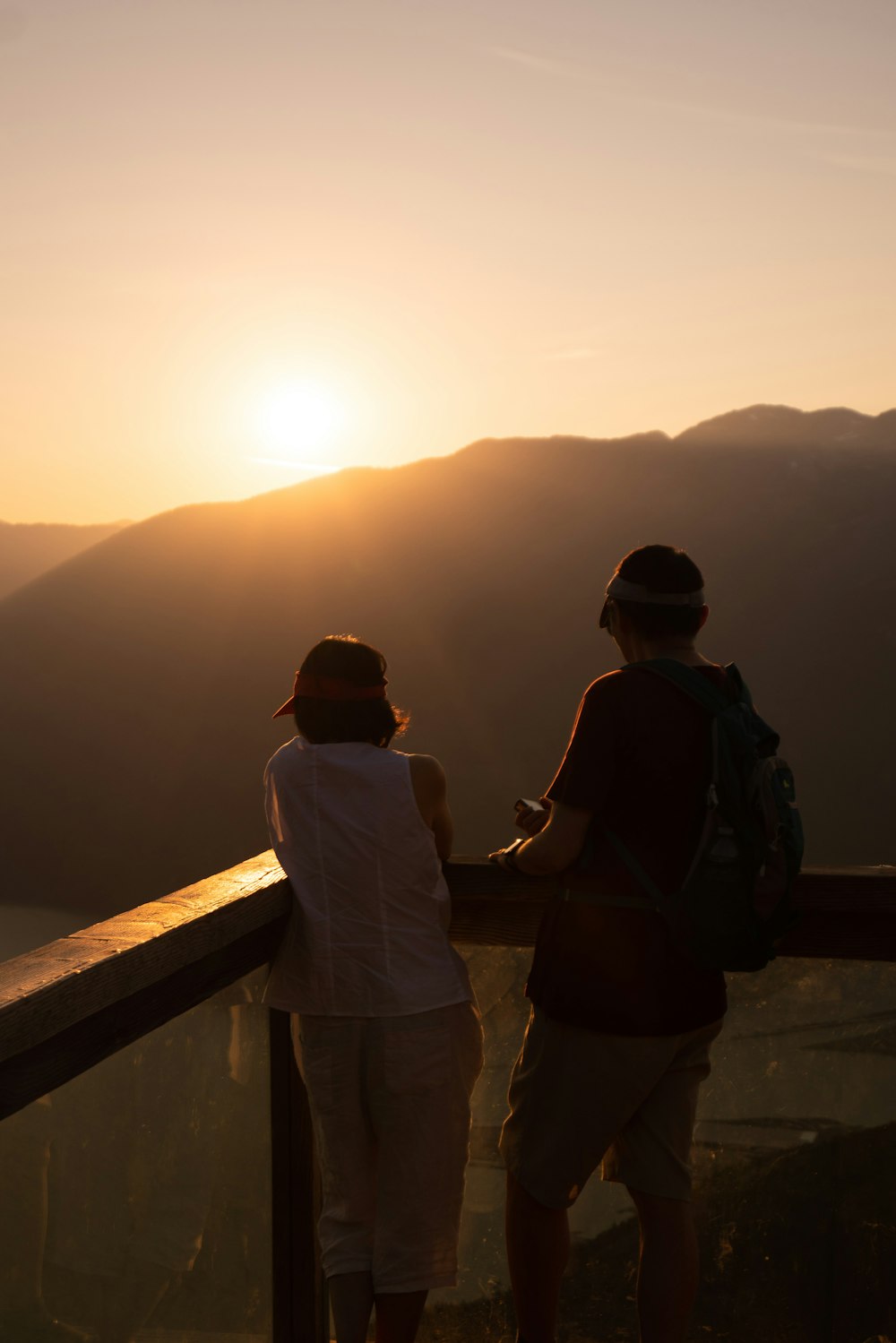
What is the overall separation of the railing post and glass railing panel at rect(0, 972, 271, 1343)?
2 cm

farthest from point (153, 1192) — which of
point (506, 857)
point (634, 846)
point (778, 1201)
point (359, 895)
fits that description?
point (778, 1201)

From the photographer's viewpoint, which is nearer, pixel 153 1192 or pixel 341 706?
pixel 153 1192

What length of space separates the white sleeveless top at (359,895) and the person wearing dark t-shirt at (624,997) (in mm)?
199

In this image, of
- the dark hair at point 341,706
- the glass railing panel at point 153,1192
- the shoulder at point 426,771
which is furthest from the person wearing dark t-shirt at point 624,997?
the glass railing panel at point 153,1192

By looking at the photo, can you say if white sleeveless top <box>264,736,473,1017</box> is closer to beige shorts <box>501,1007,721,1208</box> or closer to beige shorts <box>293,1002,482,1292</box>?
beige shorts <box>293,1002,482,1292</box>

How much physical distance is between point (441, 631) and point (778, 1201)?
75.8 m

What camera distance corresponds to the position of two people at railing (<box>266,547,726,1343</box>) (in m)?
2.18

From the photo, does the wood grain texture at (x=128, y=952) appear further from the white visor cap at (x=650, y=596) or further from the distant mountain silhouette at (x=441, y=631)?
the distant mountain silhouette at (x=441, y=631)

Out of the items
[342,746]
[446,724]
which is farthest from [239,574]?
[342,746]

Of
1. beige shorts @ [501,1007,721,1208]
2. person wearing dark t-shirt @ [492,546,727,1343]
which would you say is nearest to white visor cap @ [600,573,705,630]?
person wearing dark t-shirt @ [492,546,727,1343]

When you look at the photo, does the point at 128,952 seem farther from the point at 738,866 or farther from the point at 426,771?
the point at 738,866

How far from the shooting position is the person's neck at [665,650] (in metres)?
2.28

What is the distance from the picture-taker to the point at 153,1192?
2.15 m

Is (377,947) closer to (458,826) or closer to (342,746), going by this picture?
(342,746)
